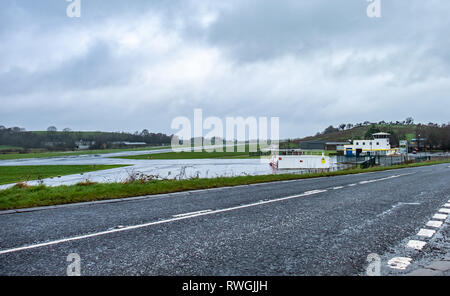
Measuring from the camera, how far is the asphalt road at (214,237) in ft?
12.6

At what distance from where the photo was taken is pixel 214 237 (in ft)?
16.8

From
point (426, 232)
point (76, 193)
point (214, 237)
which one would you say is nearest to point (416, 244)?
point (426, 232)

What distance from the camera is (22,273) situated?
3.62 metres

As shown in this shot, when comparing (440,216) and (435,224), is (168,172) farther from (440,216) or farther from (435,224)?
(435,224)

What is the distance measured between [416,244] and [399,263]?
3.62 ft

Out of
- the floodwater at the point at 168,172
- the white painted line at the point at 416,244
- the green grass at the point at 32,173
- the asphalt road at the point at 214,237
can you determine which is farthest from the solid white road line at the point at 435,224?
the green grass at the point at 32,173

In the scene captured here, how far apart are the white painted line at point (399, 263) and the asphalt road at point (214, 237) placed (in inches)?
3.0

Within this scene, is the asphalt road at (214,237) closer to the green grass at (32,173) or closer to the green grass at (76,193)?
the green grass at (76,193)

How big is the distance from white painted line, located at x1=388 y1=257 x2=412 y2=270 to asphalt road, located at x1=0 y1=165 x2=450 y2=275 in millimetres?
76

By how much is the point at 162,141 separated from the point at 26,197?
15394 centimetres

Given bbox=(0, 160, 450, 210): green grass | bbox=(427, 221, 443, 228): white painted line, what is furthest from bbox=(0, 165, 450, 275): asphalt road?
bbox=(0, 160, 450, 210): green grass

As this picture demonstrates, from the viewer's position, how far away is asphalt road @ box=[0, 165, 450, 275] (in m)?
3.83

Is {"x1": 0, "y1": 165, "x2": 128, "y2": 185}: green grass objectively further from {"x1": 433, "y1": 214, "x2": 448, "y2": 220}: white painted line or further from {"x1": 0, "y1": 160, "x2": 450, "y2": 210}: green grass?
{"x1": 433, "y1": 214, "x2": 448, "y2": 220}: white painted line
